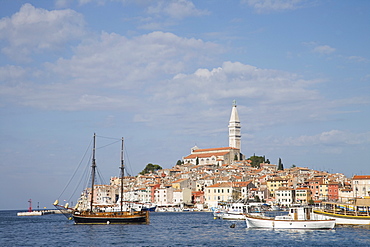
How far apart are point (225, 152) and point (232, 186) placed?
52836 millimetres

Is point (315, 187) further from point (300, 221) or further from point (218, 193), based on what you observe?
point (300, 221)

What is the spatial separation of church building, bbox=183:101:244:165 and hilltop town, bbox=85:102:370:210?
1.02ft

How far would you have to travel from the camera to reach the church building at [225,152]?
157 m

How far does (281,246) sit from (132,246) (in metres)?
9.88

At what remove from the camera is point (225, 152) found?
159 m

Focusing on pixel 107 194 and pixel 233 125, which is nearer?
pixel 107 194

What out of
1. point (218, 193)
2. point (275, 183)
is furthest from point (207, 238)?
point (275, 183)

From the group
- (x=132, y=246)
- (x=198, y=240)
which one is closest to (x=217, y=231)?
(x=198, y=240)

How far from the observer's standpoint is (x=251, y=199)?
105 m

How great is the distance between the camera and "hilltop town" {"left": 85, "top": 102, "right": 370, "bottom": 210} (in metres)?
105

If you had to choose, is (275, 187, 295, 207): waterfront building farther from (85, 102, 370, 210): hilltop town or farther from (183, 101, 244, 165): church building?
(183, 101, 244, 165): church building

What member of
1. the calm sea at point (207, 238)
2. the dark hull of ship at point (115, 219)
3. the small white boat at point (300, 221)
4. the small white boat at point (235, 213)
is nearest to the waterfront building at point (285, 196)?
the small white boat at point (235, 213)

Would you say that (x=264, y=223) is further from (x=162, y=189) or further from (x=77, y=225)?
(x=162, y=189)

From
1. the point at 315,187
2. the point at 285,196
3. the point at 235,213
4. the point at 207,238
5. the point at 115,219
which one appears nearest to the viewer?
the point at 207,238
